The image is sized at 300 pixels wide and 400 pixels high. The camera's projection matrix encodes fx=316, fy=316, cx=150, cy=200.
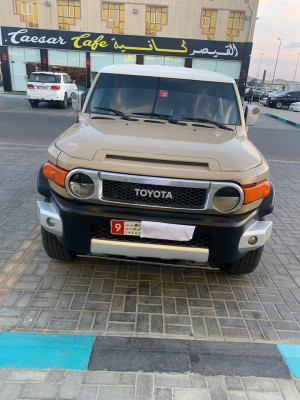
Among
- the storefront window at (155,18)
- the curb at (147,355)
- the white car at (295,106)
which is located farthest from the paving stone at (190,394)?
the storefront window at (155,18)

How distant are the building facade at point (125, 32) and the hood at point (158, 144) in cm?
2724

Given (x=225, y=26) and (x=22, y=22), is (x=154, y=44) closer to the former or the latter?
(x=225, y=26)

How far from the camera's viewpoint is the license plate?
100 inches

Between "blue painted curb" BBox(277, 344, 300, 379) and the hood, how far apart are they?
1.46 m

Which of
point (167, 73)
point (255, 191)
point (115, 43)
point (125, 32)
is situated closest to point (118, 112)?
point (167, 73)

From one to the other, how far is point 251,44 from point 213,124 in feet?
94.5

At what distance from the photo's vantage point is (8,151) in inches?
322

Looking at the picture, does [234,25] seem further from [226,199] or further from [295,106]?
[226,199]

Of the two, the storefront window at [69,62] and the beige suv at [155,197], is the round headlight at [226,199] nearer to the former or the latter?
the beige suv at [155,197]

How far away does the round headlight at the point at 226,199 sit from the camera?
248cm

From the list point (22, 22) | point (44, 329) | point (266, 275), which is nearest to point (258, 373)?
point (266, 275)

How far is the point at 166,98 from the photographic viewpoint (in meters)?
3.76

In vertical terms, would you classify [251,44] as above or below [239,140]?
above

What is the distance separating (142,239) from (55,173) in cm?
91
